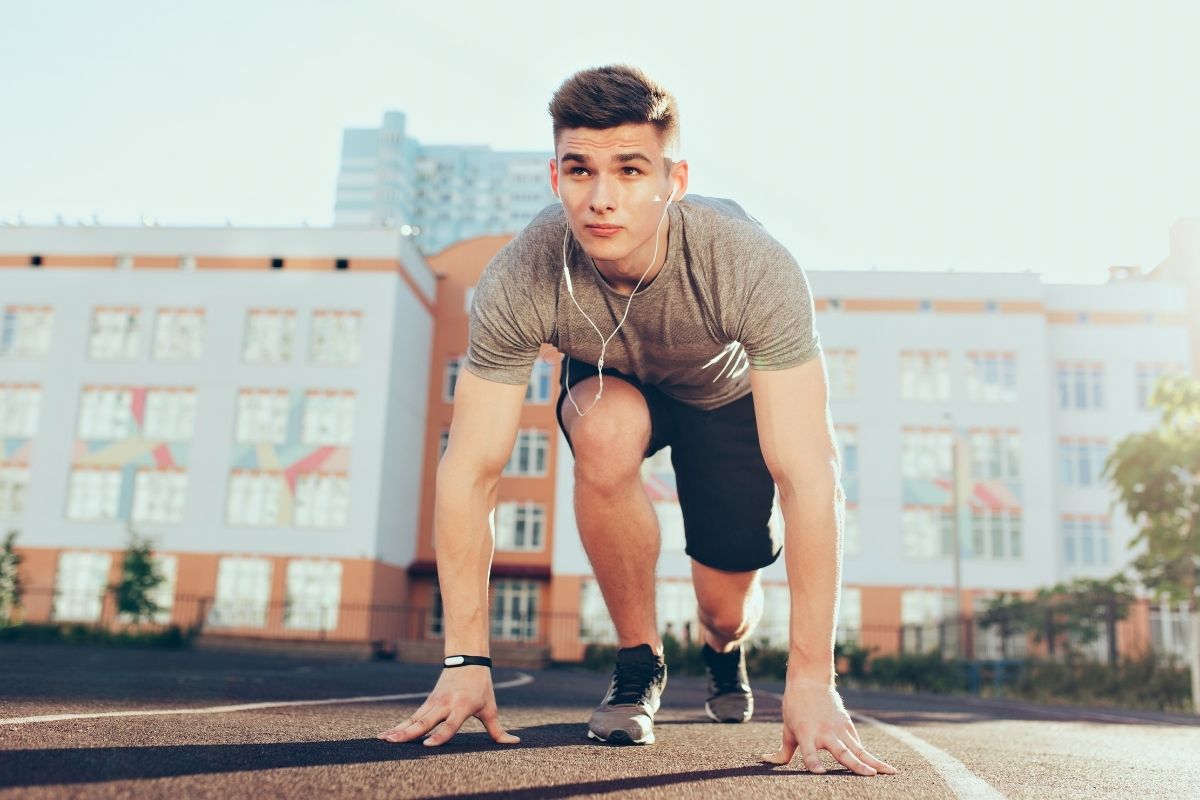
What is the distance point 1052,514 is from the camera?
31750mm

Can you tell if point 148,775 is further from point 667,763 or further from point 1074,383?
point 1074,383

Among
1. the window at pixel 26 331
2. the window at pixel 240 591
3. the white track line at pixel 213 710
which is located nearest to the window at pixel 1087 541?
the window at pixel 240 591

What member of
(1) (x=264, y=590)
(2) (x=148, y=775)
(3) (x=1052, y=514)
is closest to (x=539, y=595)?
(1) (x=264, y=590)

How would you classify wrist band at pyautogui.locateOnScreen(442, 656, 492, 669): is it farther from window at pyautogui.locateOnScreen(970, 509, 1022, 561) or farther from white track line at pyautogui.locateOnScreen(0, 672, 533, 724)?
window at pyautogui.locateOnScreen(970, 509, 1022, 561)

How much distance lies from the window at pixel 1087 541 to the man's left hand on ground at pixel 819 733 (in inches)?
1300

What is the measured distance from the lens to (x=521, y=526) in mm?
33312

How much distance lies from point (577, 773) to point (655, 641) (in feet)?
4.11

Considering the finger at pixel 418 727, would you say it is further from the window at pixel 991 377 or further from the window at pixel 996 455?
the window at pixel 991 377

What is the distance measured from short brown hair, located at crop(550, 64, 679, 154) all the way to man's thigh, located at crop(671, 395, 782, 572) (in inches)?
50.4

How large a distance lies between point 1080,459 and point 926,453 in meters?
5.41

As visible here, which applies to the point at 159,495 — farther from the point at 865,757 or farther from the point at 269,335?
the point at 865,757

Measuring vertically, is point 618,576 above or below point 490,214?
below

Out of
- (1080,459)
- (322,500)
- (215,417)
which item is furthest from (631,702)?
(1080,459)

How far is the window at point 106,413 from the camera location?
103 feet
